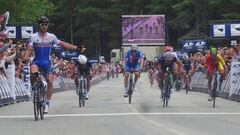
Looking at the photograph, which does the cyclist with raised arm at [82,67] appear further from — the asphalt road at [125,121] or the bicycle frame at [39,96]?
the bicycle frame at [39,96]

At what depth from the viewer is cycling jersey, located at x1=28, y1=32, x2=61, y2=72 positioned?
55.4 ft

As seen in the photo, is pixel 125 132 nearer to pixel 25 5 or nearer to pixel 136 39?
pixel 25 5

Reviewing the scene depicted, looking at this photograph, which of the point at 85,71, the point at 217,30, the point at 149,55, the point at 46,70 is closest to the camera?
the point at 46,70

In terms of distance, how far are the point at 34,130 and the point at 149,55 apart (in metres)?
72.4

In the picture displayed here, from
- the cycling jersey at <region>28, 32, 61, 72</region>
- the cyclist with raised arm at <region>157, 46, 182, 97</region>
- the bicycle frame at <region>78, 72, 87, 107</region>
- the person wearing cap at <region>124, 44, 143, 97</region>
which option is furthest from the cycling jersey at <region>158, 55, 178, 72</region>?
the cycling jersey at <region>28, 32, 61, 72</region>

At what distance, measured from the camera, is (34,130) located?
46.1 feet

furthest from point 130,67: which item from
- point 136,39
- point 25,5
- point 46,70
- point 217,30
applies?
point 136,39

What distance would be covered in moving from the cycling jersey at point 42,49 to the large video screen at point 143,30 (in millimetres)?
62421

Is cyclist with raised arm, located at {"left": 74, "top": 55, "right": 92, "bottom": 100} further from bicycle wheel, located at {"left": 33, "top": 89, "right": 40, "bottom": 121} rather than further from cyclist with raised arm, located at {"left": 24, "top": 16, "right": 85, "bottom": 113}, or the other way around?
bicycle wheel, located at {"left": 33, "top": 89, "right": 40, "bottom": 121}

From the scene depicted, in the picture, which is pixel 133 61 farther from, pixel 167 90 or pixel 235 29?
pixel 235 29

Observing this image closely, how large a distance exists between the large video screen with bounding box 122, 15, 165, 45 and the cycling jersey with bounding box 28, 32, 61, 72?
62.4 meters

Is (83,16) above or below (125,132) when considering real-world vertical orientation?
above

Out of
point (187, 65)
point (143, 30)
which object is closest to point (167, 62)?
point (187, 65)

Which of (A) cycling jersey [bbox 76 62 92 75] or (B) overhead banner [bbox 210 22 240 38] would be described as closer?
(A) cycling jersey [bbox 76 62 92 75]
